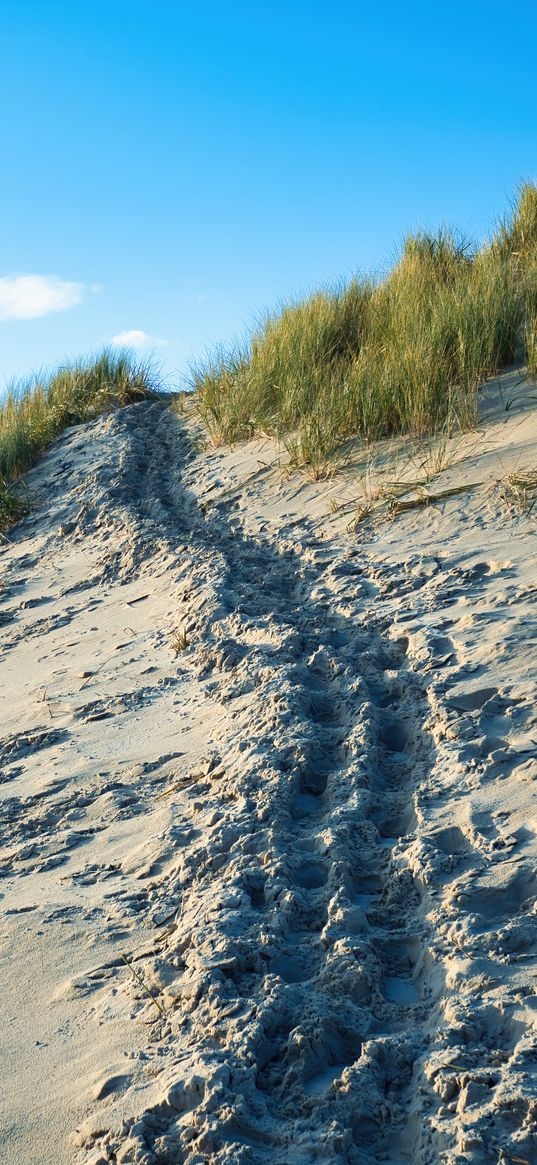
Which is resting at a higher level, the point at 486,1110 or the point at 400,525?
the point at 400,525

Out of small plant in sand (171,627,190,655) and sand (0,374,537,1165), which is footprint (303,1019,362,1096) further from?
small plant in sand (171,627,190,655)

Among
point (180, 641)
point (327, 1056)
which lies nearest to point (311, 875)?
point (327, 1056)

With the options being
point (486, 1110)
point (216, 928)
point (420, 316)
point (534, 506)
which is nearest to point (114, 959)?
point (216, 928)

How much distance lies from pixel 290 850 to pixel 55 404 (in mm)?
8122

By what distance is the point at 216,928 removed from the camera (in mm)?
2221

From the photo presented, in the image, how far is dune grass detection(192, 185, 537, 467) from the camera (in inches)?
231

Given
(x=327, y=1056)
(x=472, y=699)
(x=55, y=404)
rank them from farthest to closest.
→ (x=55, y=404) → (x=472, y=699) → (x=327, y=1056)

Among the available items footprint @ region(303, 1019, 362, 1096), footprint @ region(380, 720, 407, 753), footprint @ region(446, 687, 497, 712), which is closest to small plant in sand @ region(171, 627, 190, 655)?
footprint @ region(380, 720, 407, 753)

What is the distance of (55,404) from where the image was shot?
9906 millimetres

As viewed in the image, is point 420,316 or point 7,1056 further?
point 420,316

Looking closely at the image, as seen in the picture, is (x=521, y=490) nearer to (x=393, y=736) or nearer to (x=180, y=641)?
(x=180, y=641)

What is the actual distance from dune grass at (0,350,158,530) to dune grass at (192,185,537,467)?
1.34 metres

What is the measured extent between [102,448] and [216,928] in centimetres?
672

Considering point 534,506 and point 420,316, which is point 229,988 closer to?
point 534,506
